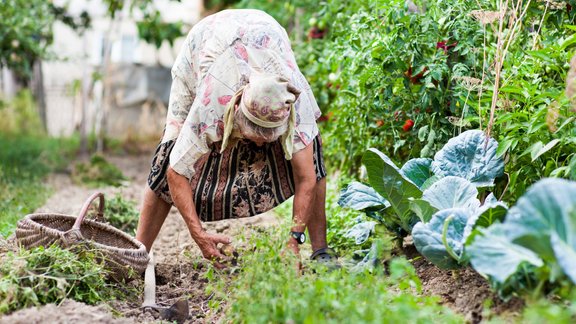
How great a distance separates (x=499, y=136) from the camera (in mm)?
4012

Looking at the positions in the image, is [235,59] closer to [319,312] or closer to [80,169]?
[319,312]

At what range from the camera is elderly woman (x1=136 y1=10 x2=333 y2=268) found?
141 inches

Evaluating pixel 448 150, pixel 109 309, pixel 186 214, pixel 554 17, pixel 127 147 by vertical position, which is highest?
pixel 554 17

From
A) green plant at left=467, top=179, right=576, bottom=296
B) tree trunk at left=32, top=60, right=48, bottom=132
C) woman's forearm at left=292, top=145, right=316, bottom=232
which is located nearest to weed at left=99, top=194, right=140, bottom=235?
woman's forearm at left=292, top=145, right=316, bottom=232

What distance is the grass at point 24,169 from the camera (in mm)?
5963

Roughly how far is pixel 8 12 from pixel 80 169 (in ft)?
5.87

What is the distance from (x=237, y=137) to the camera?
150 inches

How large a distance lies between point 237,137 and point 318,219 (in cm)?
71

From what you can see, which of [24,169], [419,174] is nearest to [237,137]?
[419,174]

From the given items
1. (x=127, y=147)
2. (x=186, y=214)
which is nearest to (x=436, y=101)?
(x=186, y=214)

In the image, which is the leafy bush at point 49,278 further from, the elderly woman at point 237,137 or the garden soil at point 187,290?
the elderly woman at point 237,137

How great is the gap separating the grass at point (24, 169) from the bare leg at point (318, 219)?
72.2 inches

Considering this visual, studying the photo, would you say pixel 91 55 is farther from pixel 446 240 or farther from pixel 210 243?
pixel 446 240

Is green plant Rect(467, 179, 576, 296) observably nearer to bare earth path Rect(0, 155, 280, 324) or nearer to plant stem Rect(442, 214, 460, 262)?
plant stem Rect(442, 214, 460, 262)
